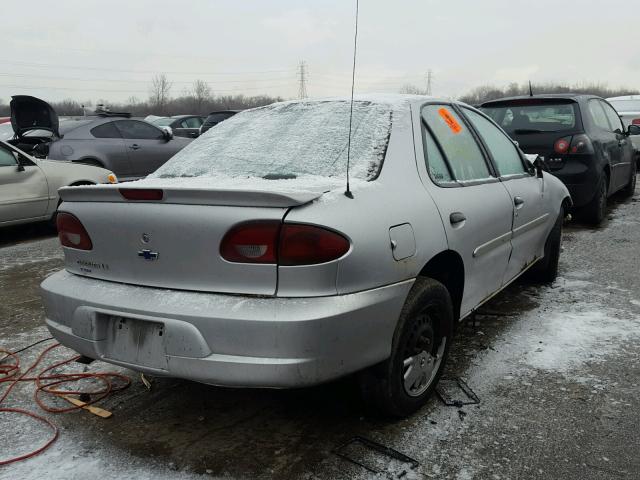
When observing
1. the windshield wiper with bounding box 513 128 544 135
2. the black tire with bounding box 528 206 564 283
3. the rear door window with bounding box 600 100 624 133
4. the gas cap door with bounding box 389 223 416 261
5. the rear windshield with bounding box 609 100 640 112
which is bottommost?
the black tire with bounding box 528 206 564 283

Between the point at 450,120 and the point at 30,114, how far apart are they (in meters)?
8.41

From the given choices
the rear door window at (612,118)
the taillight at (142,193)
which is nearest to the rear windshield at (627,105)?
the rear door window at (612,118)

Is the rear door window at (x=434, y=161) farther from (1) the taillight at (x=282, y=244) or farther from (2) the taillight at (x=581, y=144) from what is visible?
(2) the taillight at (x=581, y=144)

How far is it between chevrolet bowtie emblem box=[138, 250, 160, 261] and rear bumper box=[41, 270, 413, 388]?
0.43ft

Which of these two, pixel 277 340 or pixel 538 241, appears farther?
pixel 538 241

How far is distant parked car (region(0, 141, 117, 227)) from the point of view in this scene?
23.2ft

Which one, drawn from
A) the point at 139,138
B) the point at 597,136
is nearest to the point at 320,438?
Result: the point at 597,136

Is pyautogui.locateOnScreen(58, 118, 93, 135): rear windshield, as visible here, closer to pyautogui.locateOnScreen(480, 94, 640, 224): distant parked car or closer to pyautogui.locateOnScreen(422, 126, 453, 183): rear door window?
pyautogui.locateOnScreen(480, 94, 640, 224): distant parked car

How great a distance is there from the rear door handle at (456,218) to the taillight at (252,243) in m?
1.05

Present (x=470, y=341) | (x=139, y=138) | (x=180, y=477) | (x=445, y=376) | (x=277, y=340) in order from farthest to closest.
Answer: (x=139, y=138), (x=470, y=341), (x=445, y=376), (x=180, y=477), (x=277, y=340)

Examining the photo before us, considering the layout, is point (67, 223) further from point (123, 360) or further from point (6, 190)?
point (6, 190)

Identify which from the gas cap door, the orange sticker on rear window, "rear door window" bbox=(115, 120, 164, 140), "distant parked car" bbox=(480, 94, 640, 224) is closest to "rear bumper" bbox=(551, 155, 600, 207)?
"distant parked car" bbox=(480, 94, 640, 224)

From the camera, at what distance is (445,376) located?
10.5 ft

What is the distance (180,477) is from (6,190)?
5.95 m
